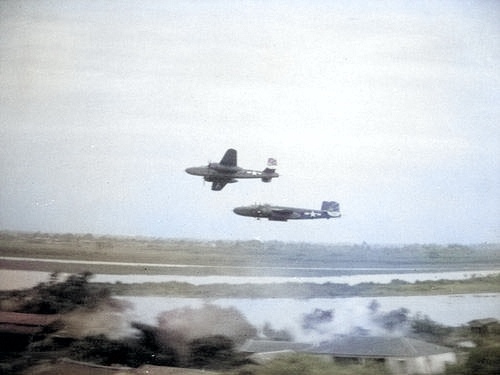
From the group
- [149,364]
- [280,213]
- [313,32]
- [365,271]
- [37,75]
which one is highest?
[313,32]

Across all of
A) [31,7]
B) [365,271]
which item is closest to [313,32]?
[365,271]

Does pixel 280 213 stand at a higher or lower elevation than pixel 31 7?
lower

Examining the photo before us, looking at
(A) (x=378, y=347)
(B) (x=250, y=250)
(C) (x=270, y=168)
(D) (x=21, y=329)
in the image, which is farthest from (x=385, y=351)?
(D) (x=21, y=329)

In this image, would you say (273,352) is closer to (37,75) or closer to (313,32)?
(313,32)

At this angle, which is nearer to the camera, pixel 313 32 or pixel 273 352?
pixel 273 352

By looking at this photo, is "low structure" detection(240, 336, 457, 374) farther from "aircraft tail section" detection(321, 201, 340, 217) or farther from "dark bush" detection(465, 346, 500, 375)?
"aircraft tail section" detection(321, 201, 340, 217)

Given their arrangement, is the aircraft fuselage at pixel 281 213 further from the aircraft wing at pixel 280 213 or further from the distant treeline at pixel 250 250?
the distant treeline at pixel 250 250

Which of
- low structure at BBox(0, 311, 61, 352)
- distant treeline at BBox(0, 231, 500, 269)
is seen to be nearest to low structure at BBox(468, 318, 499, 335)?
distant treeline at BBox(0, 231, 500, 269)
